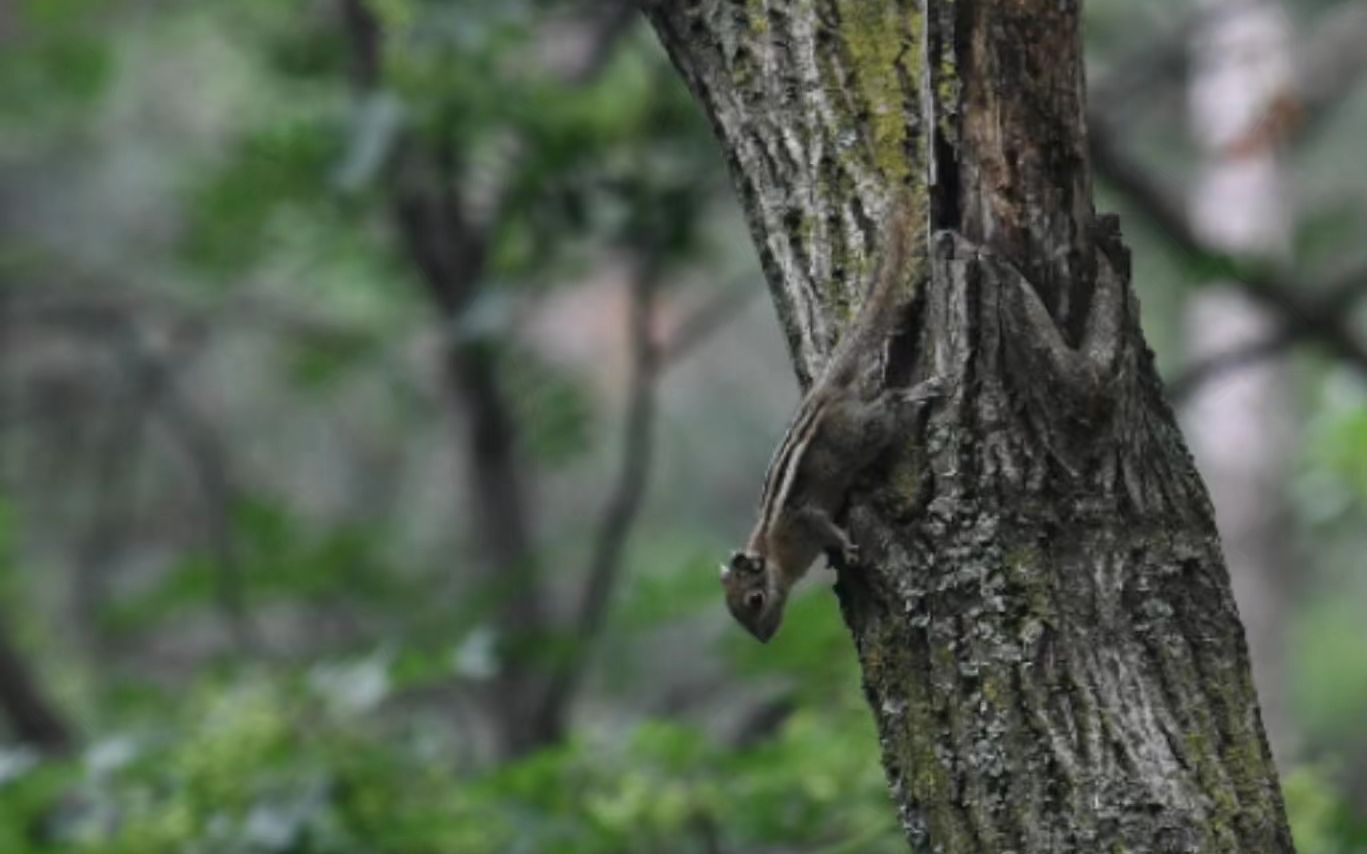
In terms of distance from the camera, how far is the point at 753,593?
219 cm

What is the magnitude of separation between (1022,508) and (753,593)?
1.71ft

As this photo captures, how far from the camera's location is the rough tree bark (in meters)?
1.69

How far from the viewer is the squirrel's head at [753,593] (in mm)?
2135

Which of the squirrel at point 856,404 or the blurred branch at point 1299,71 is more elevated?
the blurred branch at point 1299,71

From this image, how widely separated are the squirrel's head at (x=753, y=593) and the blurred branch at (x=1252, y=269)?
89.0 inches

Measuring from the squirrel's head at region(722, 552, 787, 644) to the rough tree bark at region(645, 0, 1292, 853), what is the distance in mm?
336

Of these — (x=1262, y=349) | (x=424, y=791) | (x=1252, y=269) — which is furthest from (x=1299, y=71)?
(x=424, y=791)

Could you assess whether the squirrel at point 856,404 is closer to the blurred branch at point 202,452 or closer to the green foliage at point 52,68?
the blurred branch at point 202,452

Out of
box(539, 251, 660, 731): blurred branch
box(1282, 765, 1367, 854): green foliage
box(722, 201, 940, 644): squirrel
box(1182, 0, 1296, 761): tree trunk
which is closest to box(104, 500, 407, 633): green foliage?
box(539, 251, 660, 731): blurred branch

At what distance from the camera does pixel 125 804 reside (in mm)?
3381

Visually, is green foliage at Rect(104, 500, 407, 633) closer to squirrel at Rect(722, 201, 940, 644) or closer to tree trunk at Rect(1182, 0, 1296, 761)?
squirrel at Rect(722, 201, 940, 644)

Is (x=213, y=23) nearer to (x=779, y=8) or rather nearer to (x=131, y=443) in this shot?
(x=131, y=443)

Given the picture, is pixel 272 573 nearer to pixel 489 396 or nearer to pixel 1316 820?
pixel 489 396

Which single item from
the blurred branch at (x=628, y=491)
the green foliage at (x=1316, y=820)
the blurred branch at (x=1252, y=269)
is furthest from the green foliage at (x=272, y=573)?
the green foliage at (x=1316, y=820)
